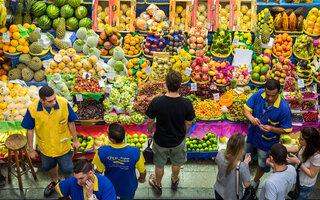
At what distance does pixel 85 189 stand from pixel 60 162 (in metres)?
1.65

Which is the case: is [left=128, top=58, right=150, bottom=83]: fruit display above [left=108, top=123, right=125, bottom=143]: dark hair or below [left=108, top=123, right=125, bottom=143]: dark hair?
above

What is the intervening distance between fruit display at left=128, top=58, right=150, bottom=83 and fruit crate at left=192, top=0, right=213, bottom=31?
4.89 ft

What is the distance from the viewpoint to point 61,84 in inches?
214

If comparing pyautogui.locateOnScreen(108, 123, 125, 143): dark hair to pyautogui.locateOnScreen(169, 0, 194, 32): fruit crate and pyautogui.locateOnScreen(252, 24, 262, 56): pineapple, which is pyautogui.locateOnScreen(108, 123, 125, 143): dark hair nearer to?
pyautogui.locateOnScreen(169, 0, 194, 32): fruit crate

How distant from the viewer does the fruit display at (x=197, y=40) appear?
20.2 ft

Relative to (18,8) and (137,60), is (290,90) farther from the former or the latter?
(18,8)

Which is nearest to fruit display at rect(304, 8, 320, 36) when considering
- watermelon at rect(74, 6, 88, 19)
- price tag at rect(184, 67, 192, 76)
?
price tag at rect(184, 67, 192, 76)

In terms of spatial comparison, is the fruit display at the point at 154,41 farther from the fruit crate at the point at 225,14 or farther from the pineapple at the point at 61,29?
the pineapple at the point at 61,29

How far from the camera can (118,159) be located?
11.2 ft

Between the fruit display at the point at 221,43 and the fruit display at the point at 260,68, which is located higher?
the fruit display at the point at 221,43

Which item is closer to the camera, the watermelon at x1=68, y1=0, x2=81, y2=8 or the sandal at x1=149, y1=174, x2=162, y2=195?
the sandal at x1=149, y1=174, x2=162, y2=195

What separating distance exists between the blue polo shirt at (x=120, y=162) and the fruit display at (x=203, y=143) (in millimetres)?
1852

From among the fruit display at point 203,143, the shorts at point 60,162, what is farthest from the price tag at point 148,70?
the shorts at point 60,162

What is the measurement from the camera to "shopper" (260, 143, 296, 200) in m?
3.25
